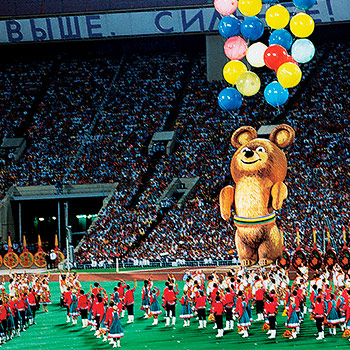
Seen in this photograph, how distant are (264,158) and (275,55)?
1.95 m

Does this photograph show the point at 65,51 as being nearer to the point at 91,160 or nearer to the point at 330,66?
the point at 91,160

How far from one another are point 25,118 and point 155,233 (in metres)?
10.9

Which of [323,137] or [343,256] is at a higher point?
[323,137]

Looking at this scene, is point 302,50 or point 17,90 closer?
point 302,50

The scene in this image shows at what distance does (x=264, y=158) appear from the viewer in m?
13.5

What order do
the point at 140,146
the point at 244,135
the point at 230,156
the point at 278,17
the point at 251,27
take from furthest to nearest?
the point at 140,146 < the point at 230,156 < the point at 244,135 < the point at 251,27 < the point at 278,17

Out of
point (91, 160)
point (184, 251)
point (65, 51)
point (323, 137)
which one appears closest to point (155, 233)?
point (184, 251)

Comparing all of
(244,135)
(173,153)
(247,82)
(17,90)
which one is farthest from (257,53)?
(17,90)

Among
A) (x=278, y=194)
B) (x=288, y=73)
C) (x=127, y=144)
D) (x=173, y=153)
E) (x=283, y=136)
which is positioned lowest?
(x=278, y=194)

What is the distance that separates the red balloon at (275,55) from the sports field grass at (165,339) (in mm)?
5561

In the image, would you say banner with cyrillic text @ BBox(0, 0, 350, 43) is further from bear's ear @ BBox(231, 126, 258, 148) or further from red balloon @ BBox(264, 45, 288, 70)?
red balloon @ BBox(264, 45, 288, 70)

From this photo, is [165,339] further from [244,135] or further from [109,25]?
[109,25]

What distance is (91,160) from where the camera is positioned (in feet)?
110

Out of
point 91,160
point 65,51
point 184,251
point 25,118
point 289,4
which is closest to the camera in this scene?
point 184,251
